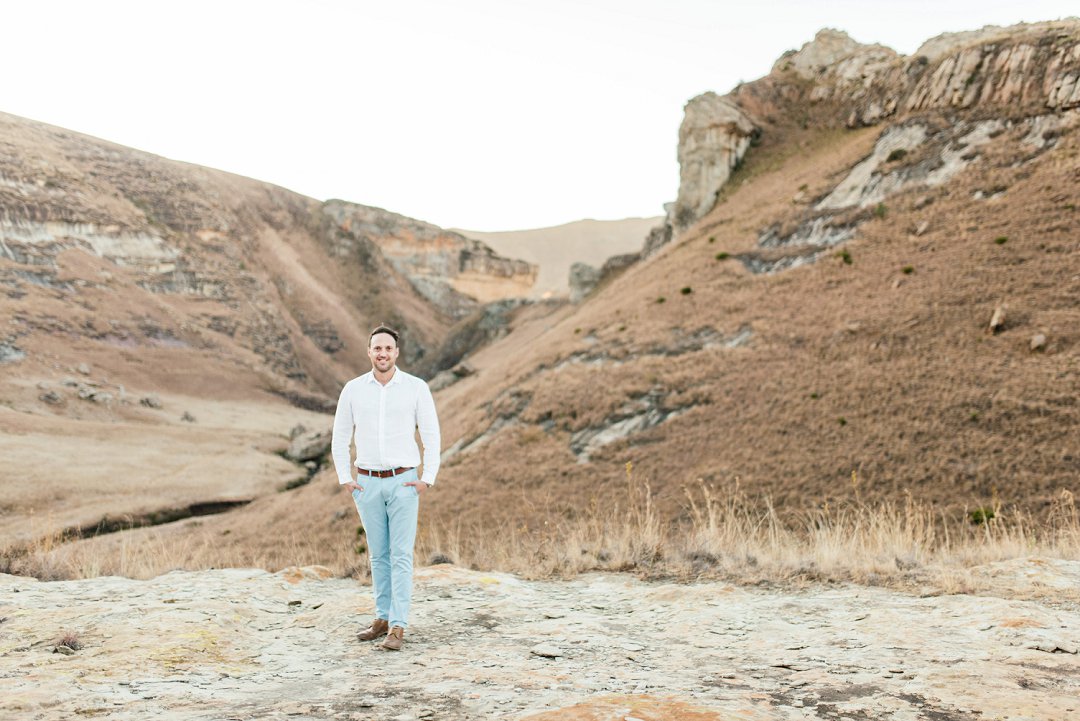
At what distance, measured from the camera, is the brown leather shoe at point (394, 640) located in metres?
5.38

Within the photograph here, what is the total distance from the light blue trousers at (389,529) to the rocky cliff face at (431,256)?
8310 centimetres

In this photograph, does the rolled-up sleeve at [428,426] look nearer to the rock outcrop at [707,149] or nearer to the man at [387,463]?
the man at [387,463]

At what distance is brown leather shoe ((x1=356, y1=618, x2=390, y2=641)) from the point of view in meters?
5.73

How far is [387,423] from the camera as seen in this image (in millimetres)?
5863

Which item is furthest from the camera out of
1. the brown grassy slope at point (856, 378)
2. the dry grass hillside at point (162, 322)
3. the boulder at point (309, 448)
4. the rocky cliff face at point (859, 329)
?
the boulder at point (309, 448)

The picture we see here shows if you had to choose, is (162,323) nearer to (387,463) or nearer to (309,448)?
(309,448)

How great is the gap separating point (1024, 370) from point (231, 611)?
59.2ft

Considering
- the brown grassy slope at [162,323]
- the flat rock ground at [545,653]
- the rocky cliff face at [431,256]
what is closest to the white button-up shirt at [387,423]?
the flat rock ground at [545,653]

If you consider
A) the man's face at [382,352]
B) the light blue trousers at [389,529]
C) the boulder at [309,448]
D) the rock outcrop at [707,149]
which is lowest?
the boulder at [309,448]

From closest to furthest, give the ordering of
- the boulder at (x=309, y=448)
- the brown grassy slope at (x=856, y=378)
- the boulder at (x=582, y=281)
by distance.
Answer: the brown grassy slope at (x=856, y=378), the boulder at (x=309, y=448), the boulder at (x=582, y=281)

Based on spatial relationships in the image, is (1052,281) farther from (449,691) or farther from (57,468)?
(57,468)

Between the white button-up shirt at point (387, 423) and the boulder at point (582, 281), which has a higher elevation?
the boulder at point (582, 281)

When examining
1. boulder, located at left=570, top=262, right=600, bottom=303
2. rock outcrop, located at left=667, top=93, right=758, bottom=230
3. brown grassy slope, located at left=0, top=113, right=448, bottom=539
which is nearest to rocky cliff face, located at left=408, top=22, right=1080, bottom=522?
rock outcrop, located at left=667, top=93, right=758, bottom=230

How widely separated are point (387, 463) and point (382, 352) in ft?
2.91
